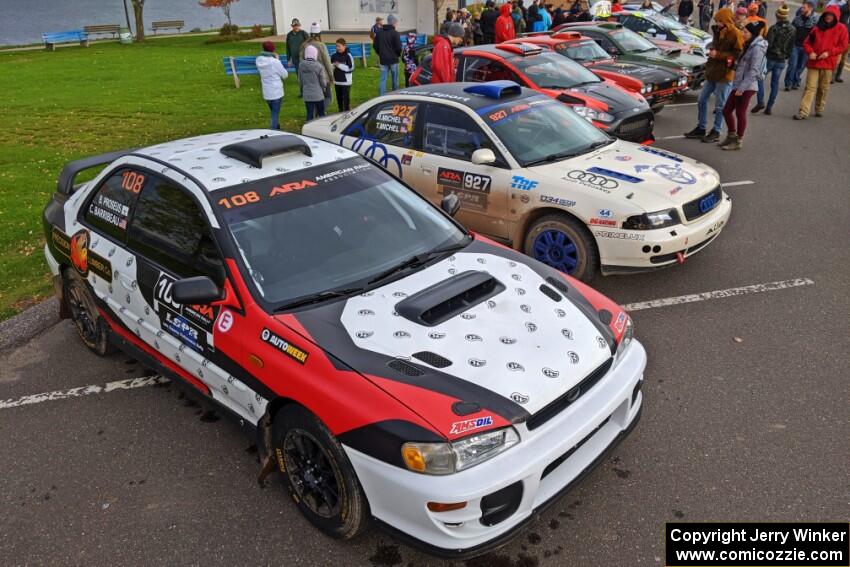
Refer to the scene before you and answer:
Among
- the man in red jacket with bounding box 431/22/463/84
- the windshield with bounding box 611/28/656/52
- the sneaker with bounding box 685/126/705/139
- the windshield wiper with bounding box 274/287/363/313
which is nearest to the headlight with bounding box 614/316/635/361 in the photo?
the windshield wiper with bounding box 274/287/363/313

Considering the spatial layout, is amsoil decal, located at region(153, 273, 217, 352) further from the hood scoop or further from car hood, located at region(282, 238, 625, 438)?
the hood scoop

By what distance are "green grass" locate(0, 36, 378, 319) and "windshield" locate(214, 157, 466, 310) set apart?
343cm

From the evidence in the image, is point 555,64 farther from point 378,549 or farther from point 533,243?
point 378,549

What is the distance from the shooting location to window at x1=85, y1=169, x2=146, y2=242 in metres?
4.22

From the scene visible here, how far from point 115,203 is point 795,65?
1463 centimetres

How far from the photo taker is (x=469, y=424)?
9.05ft

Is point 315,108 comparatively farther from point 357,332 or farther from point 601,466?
point 601,466

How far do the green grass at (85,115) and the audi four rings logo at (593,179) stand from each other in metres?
5.00

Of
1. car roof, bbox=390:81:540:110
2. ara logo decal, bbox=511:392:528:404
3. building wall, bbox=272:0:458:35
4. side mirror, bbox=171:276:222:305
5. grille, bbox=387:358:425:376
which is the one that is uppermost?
building wall, bbox=272:0:458:35

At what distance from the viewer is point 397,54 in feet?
45.0

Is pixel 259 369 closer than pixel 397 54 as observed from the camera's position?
Yes

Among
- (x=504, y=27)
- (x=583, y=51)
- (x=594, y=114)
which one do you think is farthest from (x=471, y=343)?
(x=504, y=27)

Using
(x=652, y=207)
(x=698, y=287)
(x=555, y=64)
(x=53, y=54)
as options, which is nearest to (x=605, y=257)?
(x=652, y=207)

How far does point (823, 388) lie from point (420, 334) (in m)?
2.88
